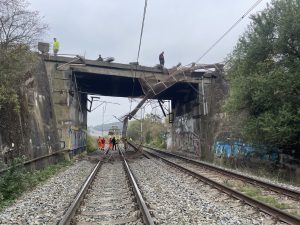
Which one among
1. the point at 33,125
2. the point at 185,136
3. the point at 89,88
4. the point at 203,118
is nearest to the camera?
the point at 33,125

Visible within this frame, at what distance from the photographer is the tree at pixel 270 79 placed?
19.1 meters

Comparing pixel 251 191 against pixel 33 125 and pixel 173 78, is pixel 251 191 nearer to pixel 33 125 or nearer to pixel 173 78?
pixel 33 125

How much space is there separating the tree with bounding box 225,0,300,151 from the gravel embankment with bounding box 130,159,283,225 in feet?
25.8

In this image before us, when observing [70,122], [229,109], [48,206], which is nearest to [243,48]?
[229,109]

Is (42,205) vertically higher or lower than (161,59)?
lower

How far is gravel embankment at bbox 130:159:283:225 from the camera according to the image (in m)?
7.60

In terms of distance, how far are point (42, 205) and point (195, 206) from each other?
3977 mm

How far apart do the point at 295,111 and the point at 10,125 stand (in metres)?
13.6

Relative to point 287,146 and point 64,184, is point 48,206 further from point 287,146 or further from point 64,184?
point 287,146

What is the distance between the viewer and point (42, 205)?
388 inches

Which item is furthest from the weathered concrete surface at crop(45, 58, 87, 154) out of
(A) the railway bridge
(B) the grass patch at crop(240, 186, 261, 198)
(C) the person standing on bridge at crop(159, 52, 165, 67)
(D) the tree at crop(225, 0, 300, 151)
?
(B) the grass patch at crop(240, 186, 261, 198)

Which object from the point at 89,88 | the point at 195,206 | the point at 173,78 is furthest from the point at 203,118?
the point at 195,206

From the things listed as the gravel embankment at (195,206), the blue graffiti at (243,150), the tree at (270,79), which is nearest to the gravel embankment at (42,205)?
the gravel embankment at (195,206)

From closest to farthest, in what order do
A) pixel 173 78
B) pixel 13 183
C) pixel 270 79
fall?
pixel 13 183, pixel 270 79, pixel 173 78
